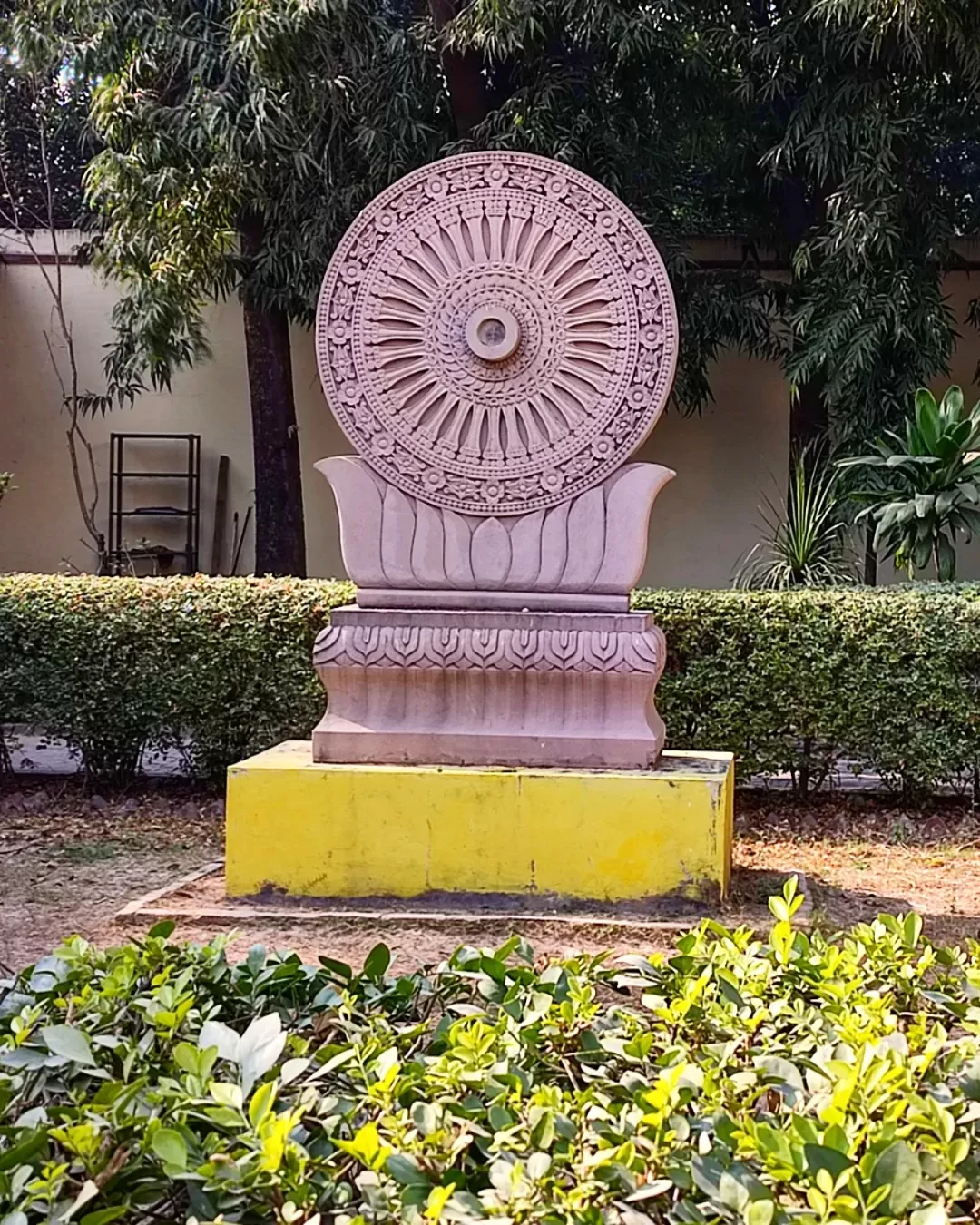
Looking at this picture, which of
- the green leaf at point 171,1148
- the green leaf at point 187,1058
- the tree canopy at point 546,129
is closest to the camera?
the green leaf at point 171,1148

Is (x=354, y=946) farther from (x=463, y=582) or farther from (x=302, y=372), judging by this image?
(x=302, y=372)

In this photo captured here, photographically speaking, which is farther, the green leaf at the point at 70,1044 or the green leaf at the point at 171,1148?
the green leaf at the point at 70,1044

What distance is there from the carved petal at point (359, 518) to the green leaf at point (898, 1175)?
11.9 ft

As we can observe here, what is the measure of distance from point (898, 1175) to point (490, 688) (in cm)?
336

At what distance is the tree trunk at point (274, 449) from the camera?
1027cm

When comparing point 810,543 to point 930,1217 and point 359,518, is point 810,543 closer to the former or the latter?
point 359,518

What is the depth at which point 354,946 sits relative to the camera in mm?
4016

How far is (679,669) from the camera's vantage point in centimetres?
655

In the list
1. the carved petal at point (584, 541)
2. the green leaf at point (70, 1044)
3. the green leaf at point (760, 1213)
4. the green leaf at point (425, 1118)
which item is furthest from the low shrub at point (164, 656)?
the green leaf at point (760, 1213)

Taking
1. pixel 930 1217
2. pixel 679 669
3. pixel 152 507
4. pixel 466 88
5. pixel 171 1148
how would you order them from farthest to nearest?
1. pixel 152 507
2. pixel 466 88
3. pixel 679 669
4. pixel 171 1148
5. pixel 930 1217

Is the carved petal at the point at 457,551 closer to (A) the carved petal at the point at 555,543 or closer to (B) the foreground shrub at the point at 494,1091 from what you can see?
(A) the carved petal at the point at 555,543

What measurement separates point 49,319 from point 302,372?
2345 millimetres

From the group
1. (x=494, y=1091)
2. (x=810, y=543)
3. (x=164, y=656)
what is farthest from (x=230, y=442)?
(x=494, y=1091)

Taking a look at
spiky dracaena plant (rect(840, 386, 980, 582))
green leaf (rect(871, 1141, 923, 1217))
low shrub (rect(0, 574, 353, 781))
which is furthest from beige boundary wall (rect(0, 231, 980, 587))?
green leaf (rect(871, 1141, 923, 1217))
